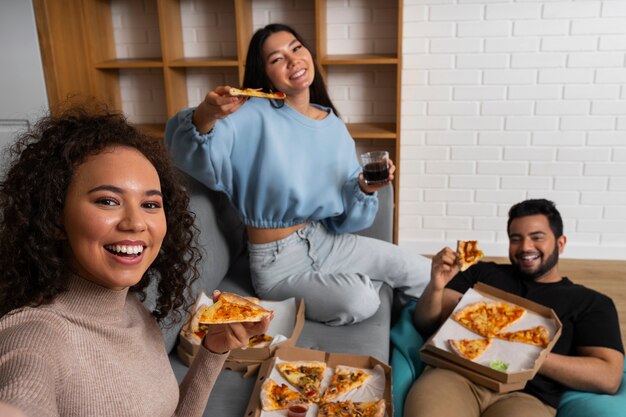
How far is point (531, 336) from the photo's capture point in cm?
197

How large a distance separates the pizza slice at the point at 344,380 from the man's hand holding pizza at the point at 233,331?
0.52 m

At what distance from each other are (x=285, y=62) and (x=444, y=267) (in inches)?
40.4

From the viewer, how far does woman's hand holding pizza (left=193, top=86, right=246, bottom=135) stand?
1.95 m

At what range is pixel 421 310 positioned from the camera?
7.36ft

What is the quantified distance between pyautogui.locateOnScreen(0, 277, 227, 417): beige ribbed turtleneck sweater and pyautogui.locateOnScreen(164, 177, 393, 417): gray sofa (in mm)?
614

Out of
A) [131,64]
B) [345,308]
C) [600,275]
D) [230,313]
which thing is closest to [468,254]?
[345,308]

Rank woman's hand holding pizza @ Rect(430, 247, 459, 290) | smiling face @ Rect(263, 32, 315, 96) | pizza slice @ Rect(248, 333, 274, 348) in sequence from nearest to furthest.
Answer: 1. pizza slice @ Rect(248, 333, 274, 348)
2. woman's hand holding pizza @ Rect(430, 247, 459, 290)
3. smiling face @ Rect(263, 32, 315, 96)

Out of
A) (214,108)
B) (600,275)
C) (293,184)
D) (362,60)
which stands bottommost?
(600,275)

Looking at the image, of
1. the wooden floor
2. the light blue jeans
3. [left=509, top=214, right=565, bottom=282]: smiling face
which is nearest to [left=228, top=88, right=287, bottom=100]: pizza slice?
the light blue jeans

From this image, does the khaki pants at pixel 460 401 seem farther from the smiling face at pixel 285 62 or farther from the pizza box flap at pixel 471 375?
the smiling face at pixel 285 62

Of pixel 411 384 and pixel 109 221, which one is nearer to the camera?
pixel 109 221

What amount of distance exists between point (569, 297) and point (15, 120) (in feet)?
11.1

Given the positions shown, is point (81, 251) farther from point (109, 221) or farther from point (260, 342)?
point (260, 342)

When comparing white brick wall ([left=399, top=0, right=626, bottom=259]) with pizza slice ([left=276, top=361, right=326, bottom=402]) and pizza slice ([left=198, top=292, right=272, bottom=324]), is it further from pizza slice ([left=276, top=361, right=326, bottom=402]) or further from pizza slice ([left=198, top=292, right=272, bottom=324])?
pizza slice ([left=198, top=292, right=272, bottom=324])
